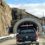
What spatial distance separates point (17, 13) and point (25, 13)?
3370 mm

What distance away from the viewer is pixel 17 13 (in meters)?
78.6

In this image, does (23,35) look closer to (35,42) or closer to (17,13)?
(35,42)

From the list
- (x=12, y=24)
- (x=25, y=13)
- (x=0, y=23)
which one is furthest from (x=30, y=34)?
(x=25, y=13)

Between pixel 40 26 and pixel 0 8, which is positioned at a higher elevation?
pixel 0 8

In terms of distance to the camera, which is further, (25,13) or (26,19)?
(25,13)

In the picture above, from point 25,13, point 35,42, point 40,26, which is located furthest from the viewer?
point 25,13

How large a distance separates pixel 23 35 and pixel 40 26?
47.4 metres

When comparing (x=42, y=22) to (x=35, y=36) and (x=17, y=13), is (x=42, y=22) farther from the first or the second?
(x=35, y=36)

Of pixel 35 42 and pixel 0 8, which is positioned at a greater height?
pixel 0 8

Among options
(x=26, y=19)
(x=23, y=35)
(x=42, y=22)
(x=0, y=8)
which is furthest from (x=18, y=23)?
(x=23, y=35)

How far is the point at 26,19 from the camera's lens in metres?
71.6

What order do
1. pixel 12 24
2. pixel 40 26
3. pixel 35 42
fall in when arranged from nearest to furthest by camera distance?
pixel 35 42
pixel 40 26
pixel 12 24

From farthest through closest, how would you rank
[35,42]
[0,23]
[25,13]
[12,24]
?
[25,13]
[12,24]
[0,23]
[35,42]

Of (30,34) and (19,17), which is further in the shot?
(19,17)
